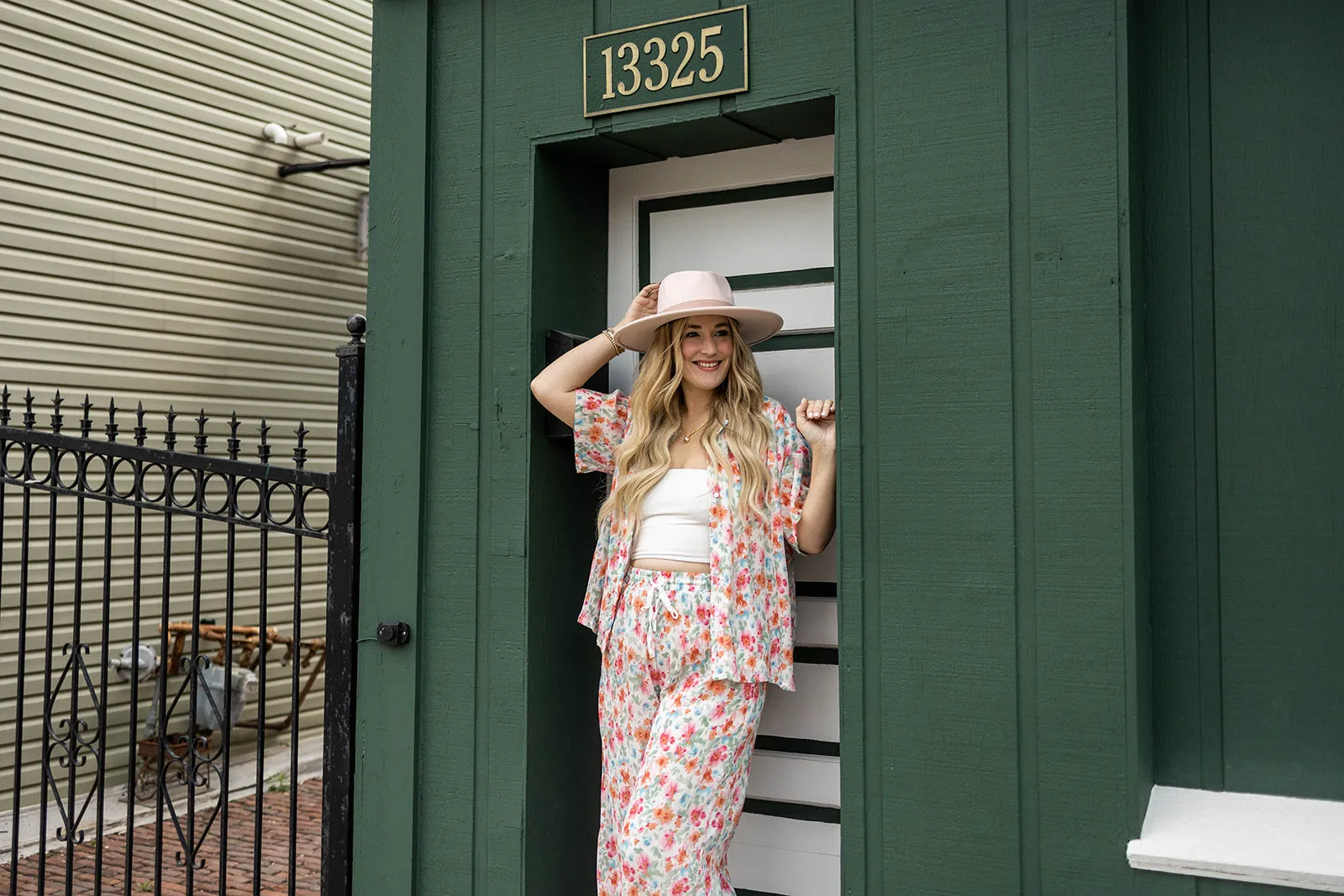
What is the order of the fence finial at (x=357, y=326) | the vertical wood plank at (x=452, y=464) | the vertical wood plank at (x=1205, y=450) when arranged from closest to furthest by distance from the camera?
the vertical wood plank at (x=1205, y=450)
the vertical wood plank at (x=452, y=464)
the fence finial at (x=357, y=326)

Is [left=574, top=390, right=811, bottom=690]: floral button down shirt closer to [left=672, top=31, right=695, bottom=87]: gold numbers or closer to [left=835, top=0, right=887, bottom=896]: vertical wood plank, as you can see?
[left=835, top=0, right=887, bottom=896]: vertical wood plank

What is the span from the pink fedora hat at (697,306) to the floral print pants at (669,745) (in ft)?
2.29

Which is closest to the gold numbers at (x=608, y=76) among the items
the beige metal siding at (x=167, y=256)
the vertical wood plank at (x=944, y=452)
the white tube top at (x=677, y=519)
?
the vertical wood plank at (x=944, y=452)

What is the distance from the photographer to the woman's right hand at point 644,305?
3.40m

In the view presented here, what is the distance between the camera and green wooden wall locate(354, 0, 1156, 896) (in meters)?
2.76

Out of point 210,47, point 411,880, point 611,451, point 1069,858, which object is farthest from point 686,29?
point 210,47

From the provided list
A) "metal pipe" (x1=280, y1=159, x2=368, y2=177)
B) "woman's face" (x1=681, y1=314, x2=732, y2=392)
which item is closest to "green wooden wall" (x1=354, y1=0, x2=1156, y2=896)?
"woman's face" (x1=681, y1=314, x2=732, y2=392)

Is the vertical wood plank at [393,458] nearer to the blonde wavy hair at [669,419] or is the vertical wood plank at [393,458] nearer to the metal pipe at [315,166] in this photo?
the blonde wavy hair at [669,419]

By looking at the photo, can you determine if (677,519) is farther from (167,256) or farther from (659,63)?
(167,256)

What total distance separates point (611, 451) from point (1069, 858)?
1637mm

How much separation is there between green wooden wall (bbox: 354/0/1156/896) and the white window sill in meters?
0.09

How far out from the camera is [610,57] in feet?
11.2

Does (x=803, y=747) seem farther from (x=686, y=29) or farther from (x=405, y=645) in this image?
(x=686, y=29)

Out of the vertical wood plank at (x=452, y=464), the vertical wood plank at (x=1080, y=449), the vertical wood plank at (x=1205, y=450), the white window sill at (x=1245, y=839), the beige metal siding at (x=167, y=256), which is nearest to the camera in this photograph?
the white window sill at (x=1245, y=839)
